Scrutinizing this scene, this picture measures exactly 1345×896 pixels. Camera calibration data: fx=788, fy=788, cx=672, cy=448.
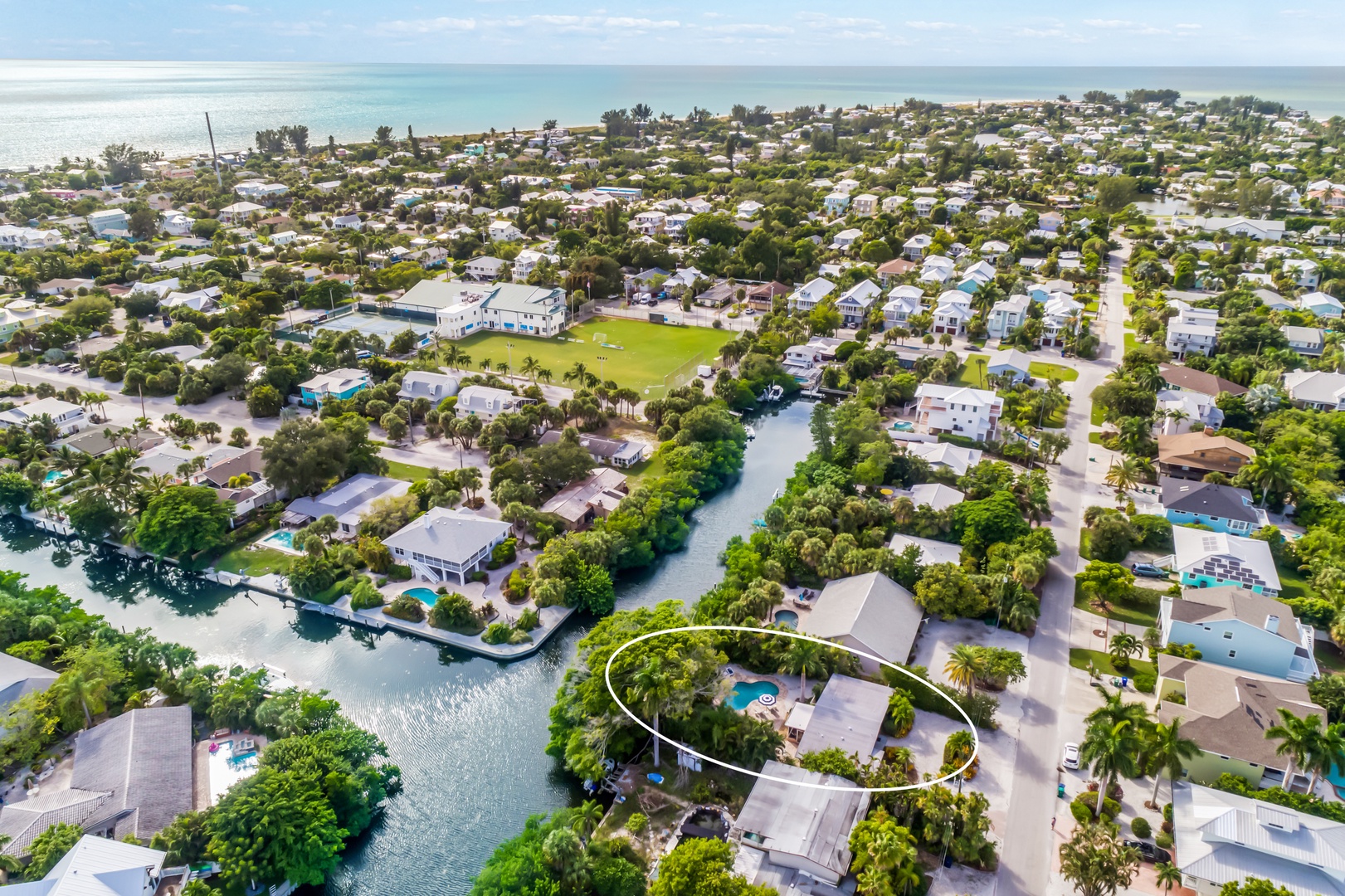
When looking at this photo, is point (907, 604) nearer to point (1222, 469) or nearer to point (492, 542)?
point (492, 542)

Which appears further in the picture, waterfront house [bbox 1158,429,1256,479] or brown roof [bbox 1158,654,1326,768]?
waterfront house [bbox 1158,429,1256,479]

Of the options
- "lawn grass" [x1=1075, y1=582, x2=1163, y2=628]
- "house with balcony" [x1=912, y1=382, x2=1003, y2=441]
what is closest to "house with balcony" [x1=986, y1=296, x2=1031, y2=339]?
"house with balcony" [x1=912, y1=382, x2=1003, y2=441]

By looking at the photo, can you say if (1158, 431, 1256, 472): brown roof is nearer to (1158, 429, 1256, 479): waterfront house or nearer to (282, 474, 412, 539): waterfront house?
(1158, 429, 1256, 479): waterfront house

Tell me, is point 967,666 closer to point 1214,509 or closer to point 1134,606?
point 1134,606

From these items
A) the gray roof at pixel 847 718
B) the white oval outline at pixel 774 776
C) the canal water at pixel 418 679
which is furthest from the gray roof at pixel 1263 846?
the canal water at pixel 418 679

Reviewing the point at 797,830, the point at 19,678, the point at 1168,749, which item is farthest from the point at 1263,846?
the point at 19,678

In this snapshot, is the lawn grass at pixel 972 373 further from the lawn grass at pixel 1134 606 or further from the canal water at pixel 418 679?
the lawn grass at pixel 1134 606

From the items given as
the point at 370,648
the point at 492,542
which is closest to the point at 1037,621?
the point at 492,542
